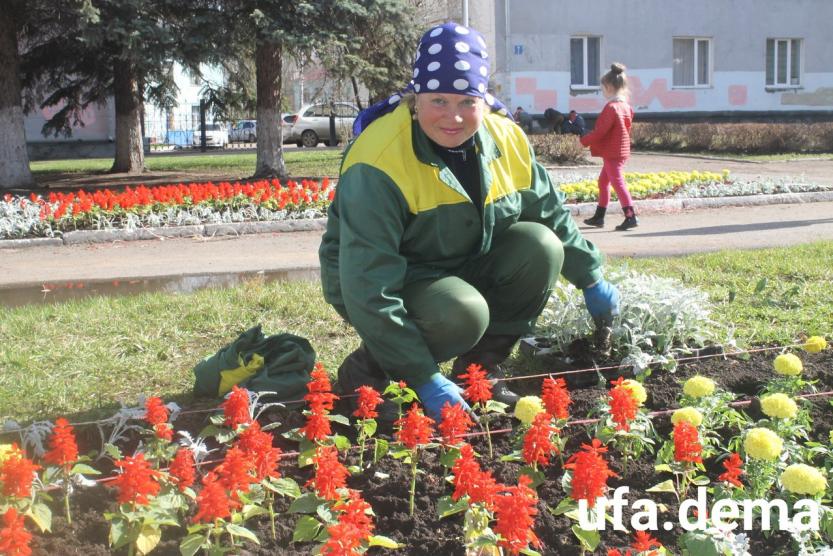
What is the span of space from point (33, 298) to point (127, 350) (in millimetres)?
2556

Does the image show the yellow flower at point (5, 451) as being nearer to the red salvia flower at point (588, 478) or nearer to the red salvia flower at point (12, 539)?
the red salvia flower at point (12, 539)

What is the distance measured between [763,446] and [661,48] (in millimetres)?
27444

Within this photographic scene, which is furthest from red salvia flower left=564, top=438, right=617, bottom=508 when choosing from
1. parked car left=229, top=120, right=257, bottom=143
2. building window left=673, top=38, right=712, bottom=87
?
parked car left=229, top=120, right=257, bottom=143

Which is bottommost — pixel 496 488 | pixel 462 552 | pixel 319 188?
pixel 462 552

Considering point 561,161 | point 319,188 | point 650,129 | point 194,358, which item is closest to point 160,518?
point 194,358

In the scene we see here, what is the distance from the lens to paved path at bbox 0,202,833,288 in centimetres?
775

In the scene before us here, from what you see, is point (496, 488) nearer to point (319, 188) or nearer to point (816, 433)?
point (816, 433)

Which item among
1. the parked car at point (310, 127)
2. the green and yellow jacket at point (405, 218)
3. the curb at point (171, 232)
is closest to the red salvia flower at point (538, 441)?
the green and yellow jacket at point (405, 218)

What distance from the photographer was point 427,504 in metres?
2.72

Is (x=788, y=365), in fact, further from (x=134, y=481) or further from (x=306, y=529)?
(x=134, y=481)

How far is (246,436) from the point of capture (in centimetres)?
251

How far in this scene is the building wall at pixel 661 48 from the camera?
26.3m

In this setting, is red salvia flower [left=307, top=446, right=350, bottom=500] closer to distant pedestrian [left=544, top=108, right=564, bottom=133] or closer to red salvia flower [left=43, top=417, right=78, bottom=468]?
red salvia flower [left=43, top=417, right=78, bottom=468]

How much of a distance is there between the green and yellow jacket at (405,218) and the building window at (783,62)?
29.0 metres
